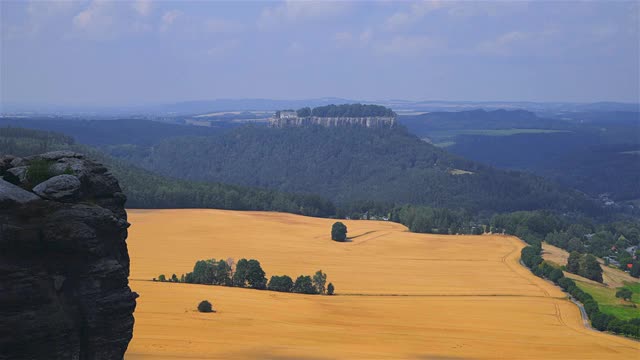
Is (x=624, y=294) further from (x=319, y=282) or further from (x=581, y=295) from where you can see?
(x=319, y=282)

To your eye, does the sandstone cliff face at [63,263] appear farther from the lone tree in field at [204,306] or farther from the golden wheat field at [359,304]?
the lone tree in field at [204,306]

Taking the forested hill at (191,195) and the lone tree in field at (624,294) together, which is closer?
the lone tree in field at (624,294)

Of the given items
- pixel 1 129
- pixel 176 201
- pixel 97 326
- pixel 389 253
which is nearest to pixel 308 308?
pixel 97 326

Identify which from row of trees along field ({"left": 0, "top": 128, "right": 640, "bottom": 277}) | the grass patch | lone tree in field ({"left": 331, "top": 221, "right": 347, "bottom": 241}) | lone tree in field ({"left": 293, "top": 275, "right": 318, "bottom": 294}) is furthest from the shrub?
lone tree in field ({"left": 331, "top": 221, "right": 347, "bottom": 241})

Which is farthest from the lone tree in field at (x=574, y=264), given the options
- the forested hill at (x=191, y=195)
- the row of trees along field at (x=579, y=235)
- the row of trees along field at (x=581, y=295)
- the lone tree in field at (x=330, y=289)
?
the forested hill at (x=191, y=195)

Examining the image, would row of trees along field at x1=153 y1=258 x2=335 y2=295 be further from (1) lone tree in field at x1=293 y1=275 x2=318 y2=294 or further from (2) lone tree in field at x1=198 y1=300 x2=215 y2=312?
(2) lone tree in field at x1=198 y1=300 x2=215 y2=312

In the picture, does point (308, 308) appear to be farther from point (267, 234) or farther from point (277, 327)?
point (267, 234)

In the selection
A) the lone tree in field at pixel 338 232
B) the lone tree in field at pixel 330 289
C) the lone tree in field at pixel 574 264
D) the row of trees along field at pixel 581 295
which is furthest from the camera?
the lone tree in field at pixel 338 232
